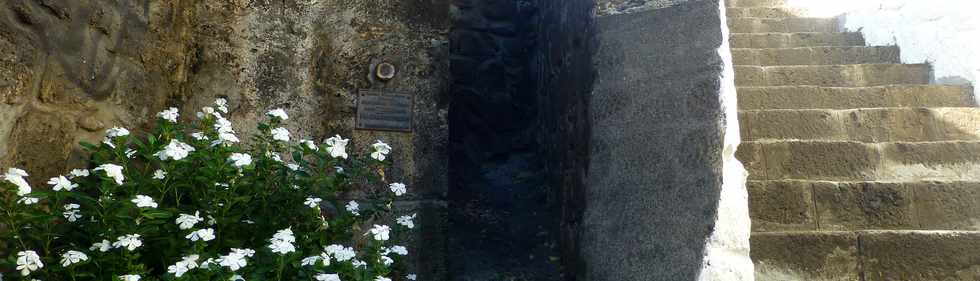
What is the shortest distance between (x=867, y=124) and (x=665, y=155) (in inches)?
46.2

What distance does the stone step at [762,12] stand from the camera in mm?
4567

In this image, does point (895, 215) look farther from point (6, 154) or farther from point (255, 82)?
point (6, 154)

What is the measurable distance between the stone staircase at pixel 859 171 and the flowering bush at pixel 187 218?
1384 mm

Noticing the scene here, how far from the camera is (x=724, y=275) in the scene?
224cm

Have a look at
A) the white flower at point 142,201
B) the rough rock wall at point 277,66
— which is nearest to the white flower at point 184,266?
the white flower at point 142,201

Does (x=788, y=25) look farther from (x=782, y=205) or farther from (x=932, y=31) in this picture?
(x=782, y=205)

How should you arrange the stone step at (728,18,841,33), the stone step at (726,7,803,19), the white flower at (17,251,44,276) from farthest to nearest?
1. the stone step at (726,7,803,19)
2. the stone step at (728,18,841,33)
3. the white flower at (17,251,44,276)

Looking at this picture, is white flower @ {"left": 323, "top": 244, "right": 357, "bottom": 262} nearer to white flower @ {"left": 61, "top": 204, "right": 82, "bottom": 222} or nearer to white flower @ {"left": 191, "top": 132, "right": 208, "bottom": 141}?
white flower @ {"left": 191, "top": 132, "right": 208, "bottom": 141}

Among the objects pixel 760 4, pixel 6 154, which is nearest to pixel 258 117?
pixel 6 154

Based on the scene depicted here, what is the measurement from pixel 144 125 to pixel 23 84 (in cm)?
63

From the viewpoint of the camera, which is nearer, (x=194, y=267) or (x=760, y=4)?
(x=194, y=267)

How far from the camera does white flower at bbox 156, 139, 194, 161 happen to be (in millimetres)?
1926

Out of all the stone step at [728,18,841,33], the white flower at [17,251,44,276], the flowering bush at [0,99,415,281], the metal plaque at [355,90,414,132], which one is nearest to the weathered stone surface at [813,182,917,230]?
the flowering bush at [0,99,415,281]

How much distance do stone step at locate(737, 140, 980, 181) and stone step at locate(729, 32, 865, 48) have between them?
1.30 meters
